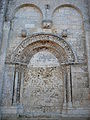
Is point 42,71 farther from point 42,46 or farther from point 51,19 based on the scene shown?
point 51,19

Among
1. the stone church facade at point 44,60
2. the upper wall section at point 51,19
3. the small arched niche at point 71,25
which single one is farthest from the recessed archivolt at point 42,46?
the small arched niche at point 71,25

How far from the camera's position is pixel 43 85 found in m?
7.78

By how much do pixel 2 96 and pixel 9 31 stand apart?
121 inches

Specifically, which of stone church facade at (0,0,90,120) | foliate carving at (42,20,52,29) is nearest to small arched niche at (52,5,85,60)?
stone church facade at (0,0,90,120)

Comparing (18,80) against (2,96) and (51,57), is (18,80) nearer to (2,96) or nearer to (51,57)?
(2,96)

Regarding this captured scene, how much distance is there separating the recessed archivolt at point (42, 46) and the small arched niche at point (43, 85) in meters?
0.33

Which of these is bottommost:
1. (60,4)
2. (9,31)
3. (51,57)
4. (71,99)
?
(71,99)

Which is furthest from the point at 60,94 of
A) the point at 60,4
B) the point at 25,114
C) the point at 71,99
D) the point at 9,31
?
the point at 60,4

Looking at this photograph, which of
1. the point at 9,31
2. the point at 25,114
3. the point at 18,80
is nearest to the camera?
the point at 25,114

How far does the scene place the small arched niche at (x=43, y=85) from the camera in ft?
24.4

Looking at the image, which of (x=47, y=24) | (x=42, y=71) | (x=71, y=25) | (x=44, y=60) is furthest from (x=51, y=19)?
(x=42, y=71)

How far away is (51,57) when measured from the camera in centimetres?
827

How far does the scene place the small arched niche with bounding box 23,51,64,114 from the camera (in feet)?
24.4

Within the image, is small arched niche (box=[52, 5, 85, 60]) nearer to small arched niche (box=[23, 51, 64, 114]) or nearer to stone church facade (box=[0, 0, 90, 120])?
stone church facade (box=[0, 0, 90, 120])
